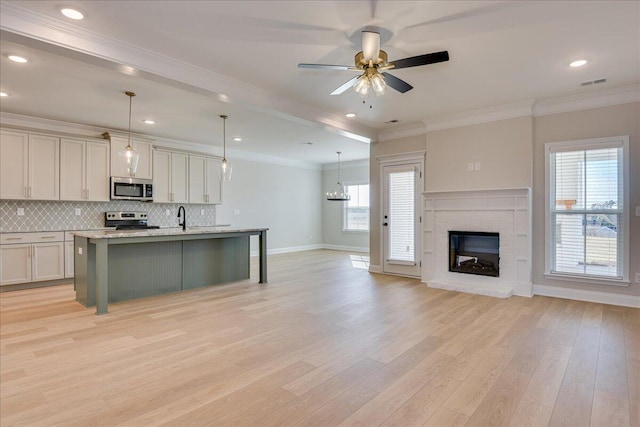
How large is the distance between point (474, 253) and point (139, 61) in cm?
499

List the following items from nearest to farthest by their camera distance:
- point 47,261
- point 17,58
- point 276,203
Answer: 1. point 17,58
2. point 47,261
3. point 276,203

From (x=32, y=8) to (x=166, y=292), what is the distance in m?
3.52

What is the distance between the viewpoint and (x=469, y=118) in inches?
207

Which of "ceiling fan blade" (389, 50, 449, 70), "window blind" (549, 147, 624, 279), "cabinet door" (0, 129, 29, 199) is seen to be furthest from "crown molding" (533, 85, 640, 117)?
"cabinet door" (0, 129, 29, 199)

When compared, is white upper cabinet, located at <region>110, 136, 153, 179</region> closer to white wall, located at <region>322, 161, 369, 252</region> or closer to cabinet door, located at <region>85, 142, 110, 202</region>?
cabinet door, located at <region>85, 142, 110, 202</region>

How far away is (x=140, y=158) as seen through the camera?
20.9ft

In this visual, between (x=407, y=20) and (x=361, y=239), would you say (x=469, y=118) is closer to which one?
(x=407, y=20)

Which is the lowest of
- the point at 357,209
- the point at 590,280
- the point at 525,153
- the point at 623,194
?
the point at 590,280

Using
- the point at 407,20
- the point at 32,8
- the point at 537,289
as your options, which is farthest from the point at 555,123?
the point at 32,8

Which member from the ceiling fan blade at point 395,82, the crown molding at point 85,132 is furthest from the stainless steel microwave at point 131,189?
the ceiling fan blade at point 395,82

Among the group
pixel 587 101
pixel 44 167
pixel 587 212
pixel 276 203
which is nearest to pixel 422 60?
pixel 587 101

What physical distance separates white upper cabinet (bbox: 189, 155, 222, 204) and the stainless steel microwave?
0.89 m

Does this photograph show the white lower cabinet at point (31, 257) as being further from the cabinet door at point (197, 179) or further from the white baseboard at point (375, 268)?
the white baseboard at point (375, 268)

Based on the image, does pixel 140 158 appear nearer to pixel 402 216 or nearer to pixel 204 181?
pixel 204 181
